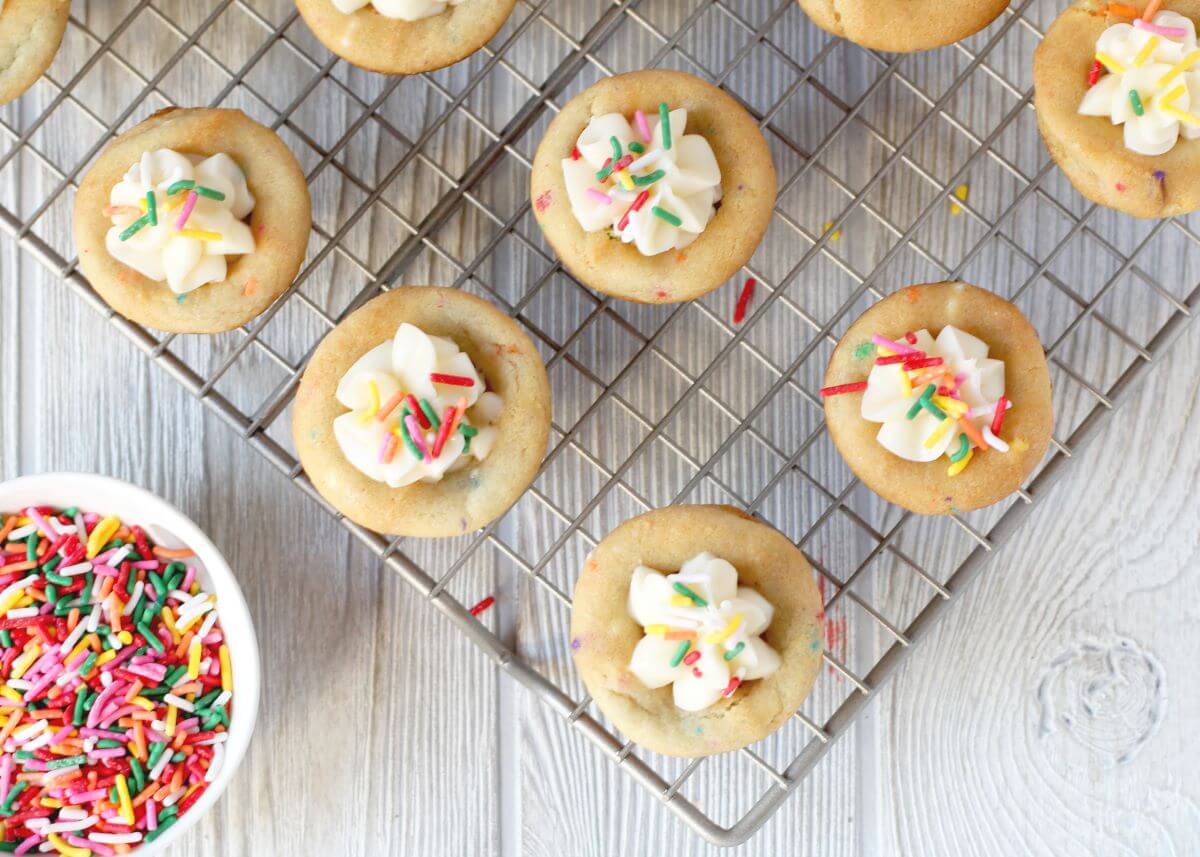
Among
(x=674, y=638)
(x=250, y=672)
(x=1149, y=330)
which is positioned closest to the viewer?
(x=674, y=638)

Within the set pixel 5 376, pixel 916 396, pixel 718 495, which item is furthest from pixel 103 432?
pixel 916 396

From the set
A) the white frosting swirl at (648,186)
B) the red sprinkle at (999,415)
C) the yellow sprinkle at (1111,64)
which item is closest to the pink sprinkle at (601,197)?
the white frosting swirl at (648,186)

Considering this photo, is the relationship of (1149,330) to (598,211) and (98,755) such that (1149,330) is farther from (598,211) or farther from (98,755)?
(98,755)

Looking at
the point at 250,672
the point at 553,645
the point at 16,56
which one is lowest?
the point at 553,645

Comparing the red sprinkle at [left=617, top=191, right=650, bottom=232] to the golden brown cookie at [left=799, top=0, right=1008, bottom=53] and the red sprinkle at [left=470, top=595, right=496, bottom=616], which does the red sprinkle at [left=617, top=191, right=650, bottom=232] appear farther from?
the red sprinkle at [left=470, top=595, right=496, bottom=616]

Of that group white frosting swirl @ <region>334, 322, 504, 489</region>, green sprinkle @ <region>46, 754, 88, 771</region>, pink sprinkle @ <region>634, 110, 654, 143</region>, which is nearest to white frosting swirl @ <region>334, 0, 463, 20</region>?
pink sprinkle @ <region>634, 110, 654, 143</region>

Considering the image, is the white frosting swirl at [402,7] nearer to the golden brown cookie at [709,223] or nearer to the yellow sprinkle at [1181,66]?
the golden brown cookie at [709,223]

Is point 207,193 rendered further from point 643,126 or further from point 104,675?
point 104,675

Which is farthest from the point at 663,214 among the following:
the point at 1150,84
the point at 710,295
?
the point at 1150,84
